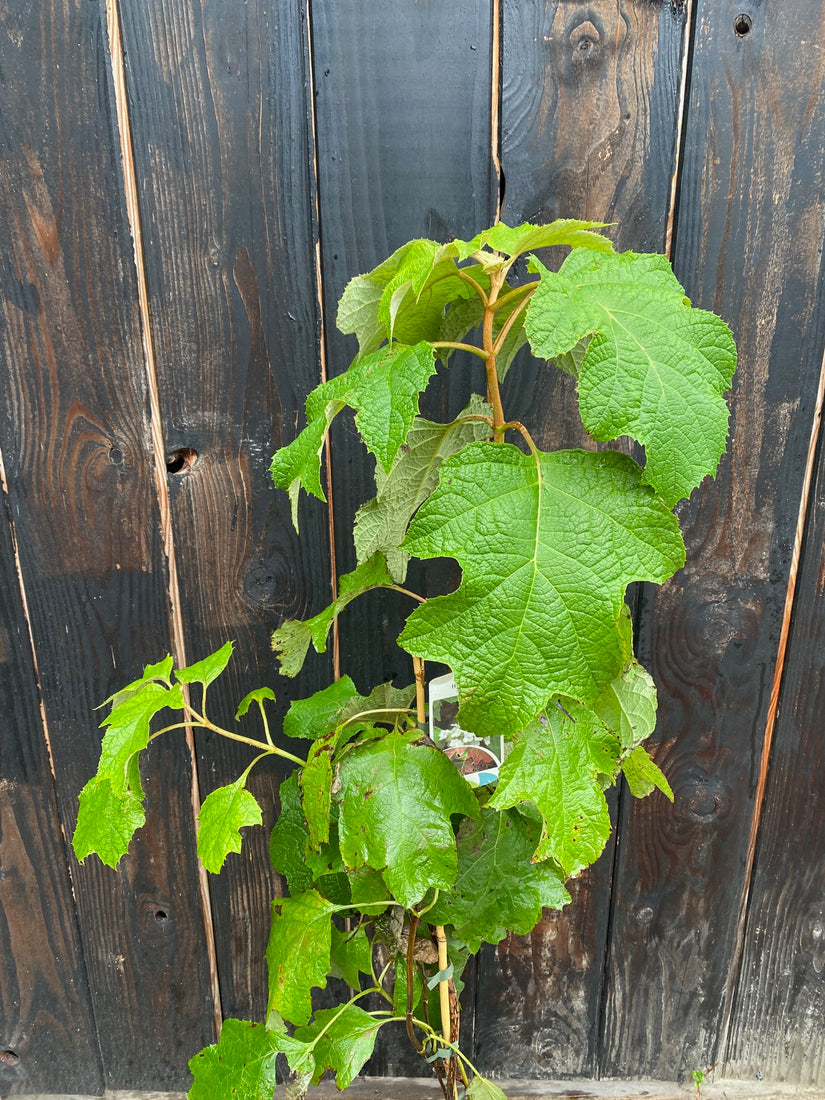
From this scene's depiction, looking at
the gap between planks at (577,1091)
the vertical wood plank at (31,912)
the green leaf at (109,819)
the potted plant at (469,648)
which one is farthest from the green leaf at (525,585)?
the gap between planks at (577,1091)

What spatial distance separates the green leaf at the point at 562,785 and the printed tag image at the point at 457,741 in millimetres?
142

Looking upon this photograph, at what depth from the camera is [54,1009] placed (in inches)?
53.4

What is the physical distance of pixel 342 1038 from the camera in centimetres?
83

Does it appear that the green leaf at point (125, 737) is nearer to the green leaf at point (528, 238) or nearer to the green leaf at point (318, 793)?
the green leaf at point (318, 793)

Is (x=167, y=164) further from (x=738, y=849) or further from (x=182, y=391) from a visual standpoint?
(x=738, y=849)

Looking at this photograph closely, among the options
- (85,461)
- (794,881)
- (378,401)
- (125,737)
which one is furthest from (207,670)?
(794,881)

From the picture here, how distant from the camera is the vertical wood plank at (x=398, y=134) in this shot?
3.14 feet

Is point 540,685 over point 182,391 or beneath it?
beneath

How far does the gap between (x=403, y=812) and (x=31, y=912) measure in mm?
1000

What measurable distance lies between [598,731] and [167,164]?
37.0 inches

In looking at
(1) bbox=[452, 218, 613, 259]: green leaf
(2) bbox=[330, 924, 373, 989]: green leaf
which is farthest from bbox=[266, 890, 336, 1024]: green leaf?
(1) bbox=[452, 218, 613, 259]: green leaf

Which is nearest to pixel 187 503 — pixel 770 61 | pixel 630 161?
pixel 630 161

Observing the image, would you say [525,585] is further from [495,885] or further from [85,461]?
[85,461]

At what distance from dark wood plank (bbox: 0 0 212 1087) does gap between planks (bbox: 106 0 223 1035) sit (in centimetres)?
1
